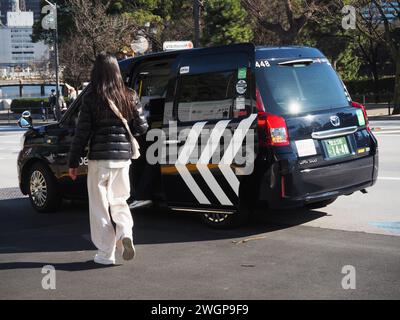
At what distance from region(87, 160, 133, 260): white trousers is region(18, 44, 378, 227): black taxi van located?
1.22m

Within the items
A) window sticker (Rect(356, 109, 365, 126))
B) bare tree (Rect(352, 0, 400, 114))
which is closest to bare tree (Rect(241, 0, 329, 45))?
bare tree (Rect(352, 0, 400, 114))

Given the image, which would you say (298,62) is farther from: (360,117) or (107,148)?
(107,148)

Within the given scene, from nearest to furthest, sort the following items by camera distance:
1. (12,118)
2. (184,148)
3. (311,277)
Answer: (311,277) < (184,148) < (12,118)

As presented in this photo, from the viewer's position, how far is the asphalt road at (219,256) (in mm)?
4922

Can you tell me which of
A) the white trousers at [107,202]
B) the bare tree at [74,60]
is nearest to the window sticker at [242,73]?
the white trousers at [107,202]

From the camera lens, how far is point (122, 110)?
5.66 metres

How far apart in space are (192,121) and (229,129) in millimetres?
541

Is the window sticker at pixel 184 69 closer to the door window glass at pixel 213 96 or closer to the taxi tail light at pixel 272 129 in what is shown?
the door window glass at pixel 213 96

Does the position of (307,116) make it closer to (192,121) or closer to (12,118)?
(192,121)

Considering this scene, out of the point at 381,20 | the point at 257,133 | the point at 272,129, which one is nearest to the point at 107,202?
the point at 257,133

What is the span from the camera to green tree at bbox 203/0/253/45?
3850 cm

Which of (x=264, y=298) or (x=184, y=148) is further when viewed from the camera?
(x=184, y=148)

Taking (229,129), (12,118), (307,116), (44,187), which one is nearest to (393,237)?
(307,116)

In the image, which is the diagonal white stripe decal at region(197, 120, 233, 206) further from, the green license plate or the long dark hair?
the long dark hair
